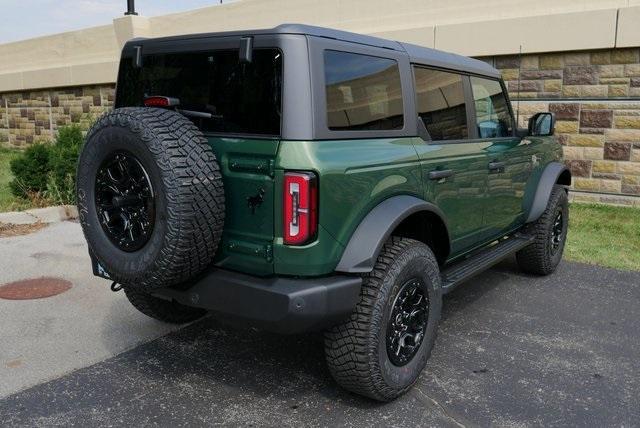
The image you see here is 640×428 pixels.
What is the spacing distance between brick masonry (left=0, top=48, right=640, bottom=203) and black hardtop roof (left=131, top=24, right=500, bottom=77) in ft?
13.1

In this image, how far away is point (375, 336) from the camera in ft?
9.52

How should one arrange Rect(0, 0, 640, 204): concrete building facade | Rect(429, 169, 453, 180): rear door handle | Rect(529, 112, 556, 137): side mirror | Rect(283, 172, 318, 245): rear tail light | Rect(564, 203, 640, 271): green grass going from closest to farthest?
Rect(283, 172, 318, 245): rear tail light → Rect(429, 169, 453, 180): rear door handle → Rect(529, 112, 556, 137): side mirror → Rect(564, 203, 640, 271): green grass → Rect(0, 0, 640, 204): concrete building facade

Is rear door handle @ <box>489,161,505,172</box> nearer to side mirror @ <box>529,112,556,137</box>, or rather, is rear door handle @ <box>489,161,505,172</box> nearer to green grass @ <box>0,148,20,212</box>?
side mirror @ <box>529,112,556,137</box>

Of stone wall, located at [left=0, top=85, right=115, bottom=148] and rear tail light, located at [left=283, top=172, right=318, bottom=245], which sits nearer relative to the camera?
rear tail light, located at [left=283, top=172, right=318, bottom=245]

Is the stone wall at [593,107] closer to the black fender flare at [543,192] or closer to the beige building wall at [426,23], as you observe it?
the beige building wall at [426,23]

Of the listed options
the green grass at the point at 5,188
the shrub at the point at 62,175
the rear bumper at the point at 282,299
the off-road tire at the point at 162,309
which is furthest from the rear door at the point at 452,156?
the green grass at the point at 5,188

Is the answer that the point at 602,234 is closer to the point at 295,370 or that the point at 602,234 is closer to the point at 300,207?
the point at 295,370

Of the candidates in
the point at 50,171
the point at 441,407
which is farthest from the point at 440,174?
the point at 50,171

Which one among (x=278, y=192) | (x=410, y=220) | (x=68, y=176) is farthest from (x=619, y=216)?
(x=68, y=176)

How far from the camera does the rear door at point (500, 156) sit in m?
4.30

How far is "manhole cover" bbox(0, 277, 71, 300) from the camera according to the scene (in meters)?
4.81

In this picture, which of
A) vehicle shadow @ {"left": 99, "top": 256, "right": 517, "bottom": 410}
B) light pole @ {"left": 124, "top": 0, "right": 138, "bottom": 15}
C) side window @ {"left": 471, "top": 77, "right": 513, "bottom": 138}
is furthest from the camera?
light pole @ {"left": 124, "top": 0, "right": 138, "bottom": 15}

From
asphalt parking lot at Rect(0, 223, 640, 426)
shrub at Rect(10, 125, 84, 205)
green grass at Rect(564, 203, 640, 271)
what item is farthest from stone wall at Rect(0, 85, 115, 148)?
green grass at Rect(564, 203, 640, 271)

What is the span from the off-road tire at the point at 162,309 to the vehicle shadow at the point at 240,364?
3.3 inches
